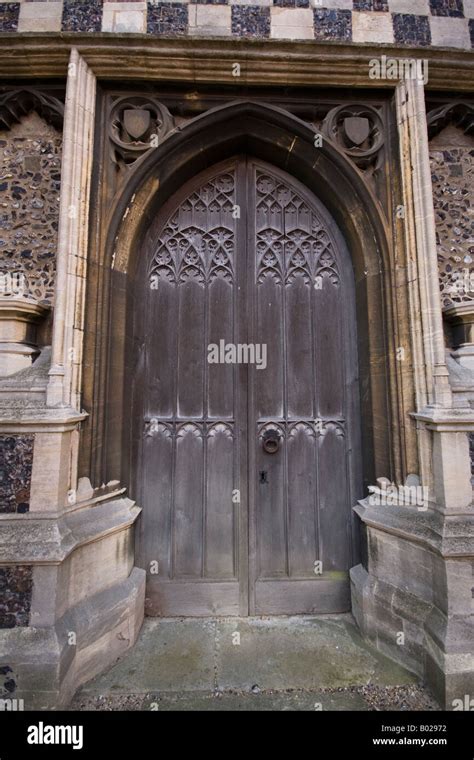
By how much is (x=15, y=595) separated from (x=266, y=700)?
1545 millimetres

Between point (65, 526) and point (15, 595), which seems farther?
point (65, 526)

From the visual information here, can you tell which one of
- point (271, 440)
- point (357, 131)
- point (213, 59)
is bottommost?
point (271, 440)

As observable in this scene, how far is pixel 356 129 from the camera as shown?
284 cm

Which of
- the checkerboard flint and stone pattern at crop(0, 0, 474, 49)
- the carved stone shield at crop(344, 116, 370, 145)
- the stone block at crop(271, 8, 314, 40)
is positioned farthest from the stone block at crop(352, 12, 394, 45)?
the carved stone shield at crop(344, 116, 370, 145)

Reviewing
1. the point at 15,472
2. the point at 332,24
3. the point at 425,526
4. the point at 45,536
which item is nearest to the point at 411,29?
the point at 332,24

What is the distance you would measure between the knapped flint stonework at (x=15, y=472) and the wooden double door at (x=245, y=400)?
85 cm

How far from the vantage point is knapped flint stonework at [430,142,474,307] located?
9.20 feet

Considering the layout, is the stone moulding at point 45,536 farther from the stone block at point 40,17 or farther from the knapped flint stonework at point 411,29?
the knapped flint stonework at point 411,29

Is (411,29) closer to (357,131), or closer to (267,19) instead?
(357,131)

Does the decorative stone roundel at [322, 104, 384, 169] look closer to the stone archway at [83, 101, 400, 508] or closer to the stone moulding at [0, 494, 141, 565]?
the stone archway at [83, 101, 400, 508]

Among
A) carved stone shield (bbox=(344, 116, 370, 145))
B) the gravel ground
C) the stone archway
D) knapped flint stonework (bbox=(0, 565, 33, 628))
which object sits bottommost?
the gravel ground

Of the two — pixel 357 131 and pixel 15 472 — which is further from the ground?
pixel 357 131

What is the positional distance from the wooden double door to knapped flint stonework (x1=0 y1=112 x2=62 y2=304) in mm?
725

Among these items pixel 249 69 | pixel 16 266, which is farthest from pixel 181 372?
pixel 249 69
